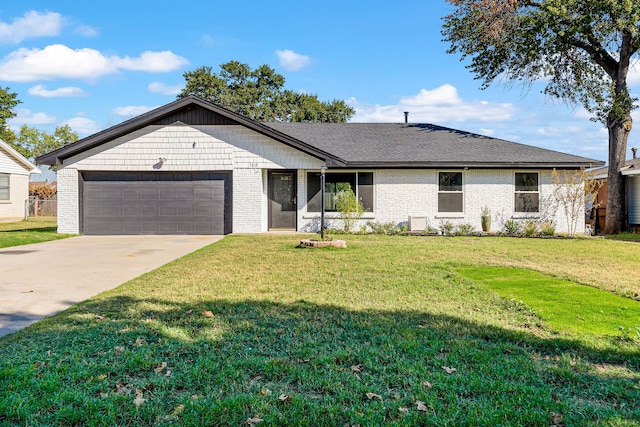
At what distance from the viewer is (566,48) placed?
1702 cm

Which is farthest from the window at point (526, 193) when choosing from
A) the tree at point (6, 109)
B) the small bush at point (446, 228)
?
the tree at point (6, 109)

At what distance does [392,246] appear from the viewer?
39.2 ft

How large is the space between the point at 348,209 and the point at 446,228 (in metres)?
3.75

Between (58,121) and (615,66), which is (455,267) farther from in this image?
(58,121)

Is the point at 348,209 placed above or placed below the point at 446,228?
above

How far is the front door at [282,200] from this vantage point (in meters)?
17.1

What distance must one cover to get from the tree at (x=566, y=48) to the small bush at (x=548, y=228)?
9.60 feet

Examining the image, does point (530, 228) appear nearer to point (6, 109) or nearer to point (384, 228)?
point (384, 228)

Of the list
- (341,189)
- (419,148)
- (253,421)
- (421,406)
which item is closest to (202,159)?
(341,189)

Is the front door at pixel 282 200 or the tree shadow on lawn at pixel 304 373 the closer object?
the tree shadow on lawn at pixel 304 373

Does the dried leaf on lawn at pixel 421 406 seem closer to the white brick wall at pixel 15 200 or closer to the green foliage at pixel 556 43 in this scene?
the green foliage at pixel 556 43

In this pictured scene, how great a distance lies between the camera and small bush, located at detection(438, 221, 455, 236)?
52.7 feet

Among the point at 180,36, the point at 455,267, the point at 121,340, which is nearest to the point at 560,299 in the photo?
the point at 455,267

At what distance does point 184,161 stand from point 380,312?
41.2ft
